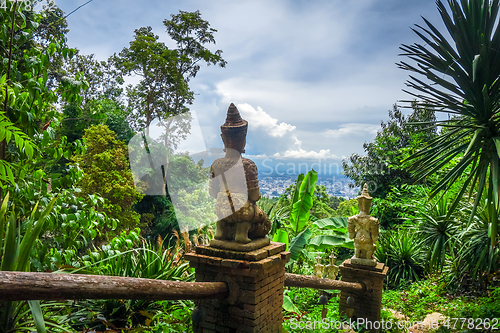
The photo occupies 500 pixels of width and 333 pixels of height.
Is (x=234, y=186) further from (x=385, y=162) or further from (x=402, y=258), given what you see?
(x=385, y=162)

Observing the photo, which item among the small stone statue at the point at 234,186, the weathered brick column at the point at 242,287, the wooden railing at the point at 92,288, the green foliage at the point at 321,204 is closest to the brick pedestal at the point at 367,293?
the weathered brick column at the point at 242,287

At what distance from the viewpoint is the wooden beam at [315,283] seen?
301 centimetres

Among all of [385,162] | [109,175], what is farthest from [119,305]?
[385,162]

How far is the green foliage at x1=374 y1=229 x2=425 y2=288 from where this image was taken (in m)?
8.11

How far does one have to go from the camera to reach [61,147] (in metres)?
3.38

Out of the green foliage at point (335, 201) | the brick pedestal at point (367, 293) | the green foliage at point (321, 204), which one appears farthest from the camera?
the green foliage at point (335, 201)

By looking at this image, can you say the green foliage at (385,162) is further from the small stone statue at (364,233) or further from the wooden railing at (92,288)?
the wooden railing at (92,288)

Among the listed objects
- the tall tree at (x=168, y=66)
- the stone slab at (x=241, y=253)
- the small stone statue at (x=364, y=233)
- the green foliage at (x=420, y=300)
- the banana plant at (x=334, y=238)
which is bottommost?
the green foliage at (x=420, y=300)

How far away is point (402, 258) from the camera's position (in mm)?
8406

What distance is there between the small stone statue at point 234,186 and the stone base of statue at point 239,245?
0.05 feet

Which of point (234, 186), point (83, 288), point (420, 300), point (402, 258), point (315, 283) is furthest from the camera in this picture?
point (402, 258)

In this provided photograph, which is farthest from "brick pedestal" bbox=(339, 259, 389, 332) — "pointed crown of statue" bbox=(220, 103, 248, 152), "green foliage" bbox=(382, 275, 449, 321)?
"pointed crown of statue" bbox=(220, 103, 248, 152)

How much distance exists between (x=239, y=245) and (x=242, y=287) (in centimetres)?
29

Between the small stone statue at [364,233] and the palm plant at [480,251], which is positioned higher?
the small stone statue at [364,233]
